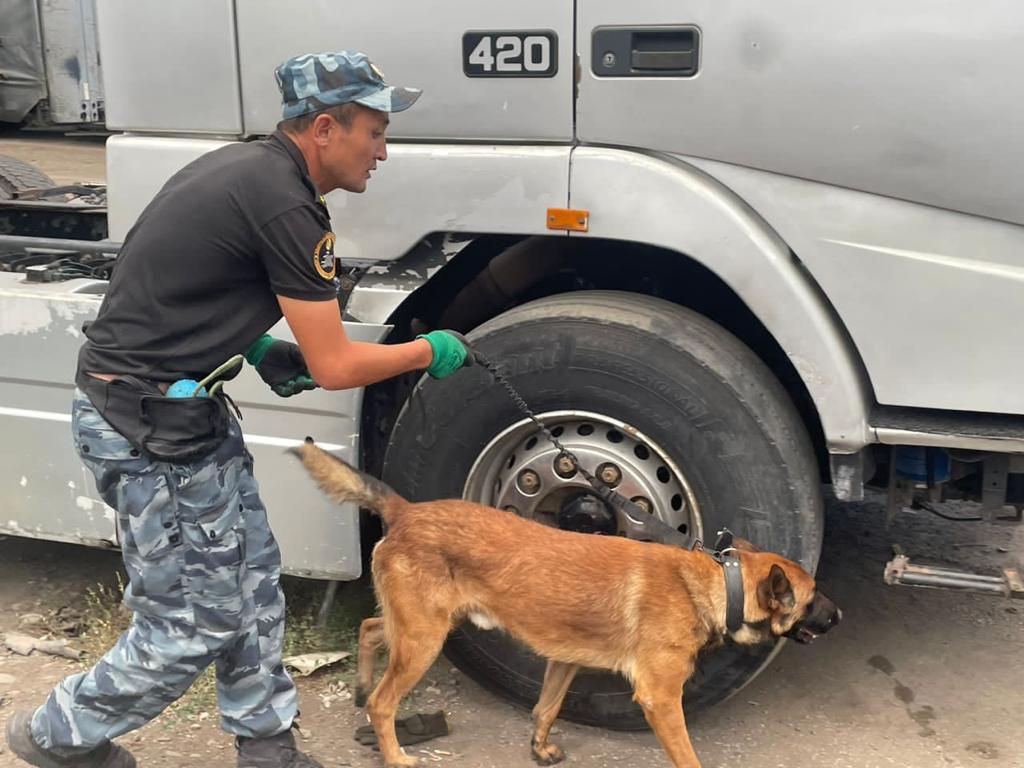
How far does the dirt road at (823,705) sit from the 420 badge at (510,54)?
193cm

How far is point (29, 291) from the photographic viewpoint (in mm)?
3324

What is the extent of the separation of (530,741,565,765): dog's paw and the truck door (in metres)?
→ 1.73

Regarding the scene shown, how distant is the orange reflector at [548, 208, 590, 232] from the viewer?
9.09 ft

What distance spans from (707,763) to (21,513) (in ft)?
7.99

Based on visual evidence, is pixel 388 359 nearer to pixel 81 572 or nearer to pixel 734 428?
pixel 734 428

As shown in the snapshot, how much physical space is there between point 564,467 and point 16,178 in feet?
14.6

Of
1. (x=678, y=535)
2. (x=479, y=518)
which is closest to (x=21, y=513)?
(x=479, y=518)

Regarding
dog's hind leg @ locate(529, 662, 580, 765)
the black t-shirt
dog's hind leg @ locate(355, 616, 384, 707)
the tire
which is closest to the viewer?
the black t-shirt

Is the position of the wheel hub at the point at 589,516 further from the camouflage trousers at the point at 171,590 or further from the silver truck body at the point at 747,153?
the camouflage trousers at the point at 171,590

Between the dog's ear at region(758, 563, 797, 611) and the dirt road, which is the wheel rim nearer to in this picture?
the dog's ear at region(758, 563, 797, 611)

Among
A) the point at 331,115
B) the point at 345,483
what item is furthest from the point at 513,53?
the point at 345,483

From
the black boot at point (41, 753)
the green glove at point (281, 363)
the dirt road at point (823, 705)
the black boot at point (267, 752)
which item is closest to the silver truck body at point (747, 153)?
the green glove at point (281, 363)

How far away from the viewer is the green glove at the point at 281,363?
2.79 meters

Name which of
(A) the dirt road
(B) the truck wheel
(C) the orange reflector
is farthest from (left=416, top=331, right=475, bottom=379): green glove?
(A) the dirt road
